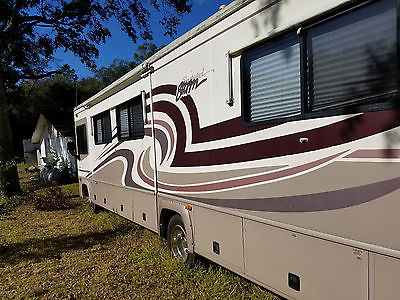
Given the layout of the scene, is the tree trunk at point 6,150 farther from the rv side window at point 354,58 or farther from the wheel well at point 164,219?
the rv side window at point 354,58

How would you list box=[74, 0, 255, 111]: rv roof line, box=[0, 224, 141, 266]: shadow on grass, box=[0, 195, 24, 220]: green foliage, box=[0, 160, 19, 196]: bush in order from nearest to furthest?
box=[74, 0, 255, 111]: rv roof line → box=[0, 224, 141, 266]: shadow on grass → box=[0, 195, 24, 220]: green foliage → box=[0, 160, 19, 196]: bush

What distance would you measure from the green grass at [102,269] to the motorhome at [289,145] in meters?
0.39

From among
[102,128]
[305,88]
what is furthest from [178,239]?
[102,128]

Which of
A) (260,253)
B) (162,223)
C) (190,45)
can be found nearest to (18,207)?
(162,223)

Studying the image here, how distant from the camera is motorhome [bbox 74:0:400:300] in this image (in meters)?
1.90

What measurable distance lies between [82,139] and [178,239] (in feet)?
17.6

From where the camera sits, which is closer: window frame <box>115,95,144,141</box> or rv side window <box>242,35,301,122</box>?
rv side window <box>242,35,301,122</box>

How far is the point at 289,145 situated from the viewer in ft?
8.14

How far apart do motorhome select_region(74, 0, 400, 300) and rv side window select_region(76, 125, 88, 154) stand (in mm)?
4547

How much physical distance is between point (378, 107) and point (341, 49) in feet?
1.70

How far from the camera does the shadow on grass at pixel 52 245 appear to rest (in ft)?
17.2

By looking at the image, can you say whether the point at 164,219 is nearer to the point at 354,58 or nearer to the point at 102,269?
the point at 102,269

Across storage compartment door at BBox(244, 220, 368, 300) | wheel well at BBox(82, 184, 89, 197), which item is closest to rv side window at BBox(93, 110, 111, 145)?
wheel well at BBox(82, 184, 89, 197)

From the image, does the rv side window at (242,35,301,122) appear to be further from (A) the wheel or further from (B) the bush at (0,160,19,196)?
(B) the bush at (0,160,19,196)
